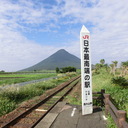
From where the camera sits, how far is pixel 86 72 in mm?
5469

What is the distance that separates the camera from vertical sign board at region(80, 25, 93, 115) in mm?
5418

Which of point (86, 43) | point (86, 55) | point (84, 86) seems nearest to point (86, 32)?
point (86, 43)

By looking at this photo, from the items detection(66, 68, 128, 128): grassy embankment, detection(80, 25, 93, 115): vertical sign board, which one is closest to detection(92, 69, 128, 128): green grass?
detection(66, 68, 128, 128): grassy embankment

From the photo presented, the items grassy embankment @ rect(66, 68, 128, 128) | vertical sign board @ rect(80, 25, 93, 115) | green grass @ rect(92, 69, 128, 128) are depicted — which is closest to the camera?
vertical sign board @ rect(80, 25, 93, 115)

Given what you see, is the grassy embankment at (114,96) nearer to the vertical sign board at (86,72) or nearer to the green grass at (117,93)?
the green grass at (117,93)

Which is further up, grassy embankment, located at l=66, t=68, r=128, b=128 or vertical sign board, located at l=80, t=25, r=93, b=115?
vertical sign board, located at l=80, t=25, r=93, b=115

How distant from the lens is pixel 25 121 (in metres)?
5.14

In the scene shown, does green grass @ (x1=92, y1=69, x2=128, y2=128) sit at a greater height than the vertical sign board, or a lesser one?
lesser

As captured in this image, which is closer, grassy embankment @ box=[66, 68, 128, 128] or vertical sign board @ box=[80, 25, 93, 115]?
vertical sign board @ box=[80, 25, 93, 115]

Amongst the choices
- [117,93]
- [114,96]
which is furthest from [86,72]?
[117,93]

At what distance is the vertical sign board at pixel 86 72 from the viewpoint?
17.8 ft

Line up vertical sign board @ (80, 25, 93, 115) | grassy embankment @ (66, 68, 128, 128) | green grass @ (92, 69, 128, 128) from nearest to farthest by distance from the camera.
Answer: vertical sign board @ (80, 25, 93, 115), grassy embankment @ (66, 68, 128, 128), green grass @ (92, 69, 128, 128)

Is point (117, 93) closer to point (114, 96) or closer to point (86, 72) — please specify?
point (114, 96)

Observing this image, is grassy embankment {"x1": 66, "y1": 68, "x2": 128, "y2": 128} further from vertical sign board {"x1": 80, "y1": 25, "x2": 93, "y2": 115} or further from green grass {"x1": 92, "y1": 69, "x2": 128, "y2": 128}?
vertical sign board {"x1": 80, "y1": 25, "x2": 93, "y2": 115}
